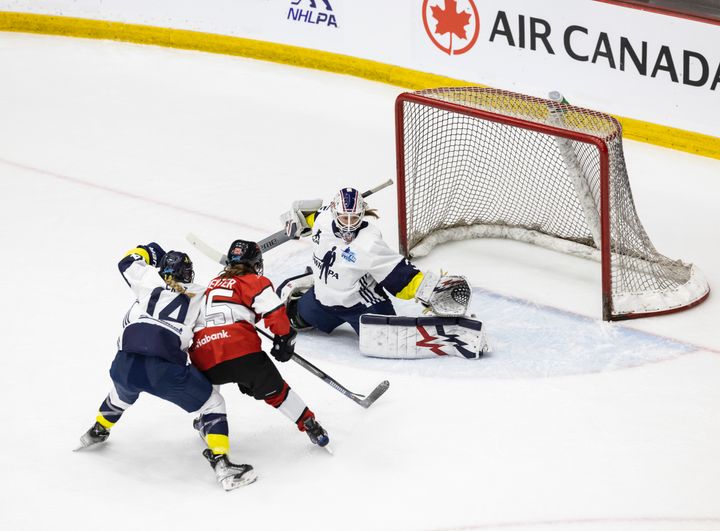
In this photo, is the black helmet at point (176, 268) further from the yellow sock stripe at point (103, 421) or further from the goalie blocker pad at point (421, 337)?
the goalie blocker pad at point (421, 337)

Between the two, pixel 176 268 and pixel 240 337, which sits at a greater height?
pixel 176 268

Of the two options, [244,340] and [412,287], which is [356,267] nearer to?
[412,287]

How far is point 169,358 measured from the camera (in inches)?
150

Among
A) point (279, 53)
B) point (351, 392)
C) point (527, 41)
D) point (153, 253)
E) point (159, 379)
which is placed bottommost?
point (351, 392)

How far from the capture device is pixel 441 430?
419 cm

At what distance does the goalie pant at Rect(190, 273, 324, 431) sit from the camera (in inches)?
154

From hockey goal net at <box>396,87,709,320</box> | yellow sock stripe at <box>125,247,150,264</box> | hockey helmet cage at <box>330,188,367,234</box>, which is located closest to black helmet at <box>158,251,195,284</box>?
yellow sock stripe at <box>125,247,150,264</box>

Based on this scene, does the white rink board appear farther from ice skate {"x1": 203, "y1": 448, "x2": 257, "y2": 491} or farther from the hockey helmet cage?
ice skate {"x1": 203, "y1": 448, "x2": 257, "y2": 491}

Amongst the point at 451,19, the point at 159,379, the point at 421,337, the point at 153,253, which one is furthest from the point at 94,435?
the point at 451,19

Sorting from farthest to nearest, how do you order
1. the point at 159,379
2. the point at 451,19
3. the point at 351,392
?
the point at 451,19 < the point at 351,392 < the point at 159,379

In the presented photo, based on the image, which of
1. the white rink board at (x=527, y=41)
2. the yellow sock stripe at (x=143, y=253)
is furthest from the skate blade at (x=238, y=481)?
the white rink board at (x=527, y=41)

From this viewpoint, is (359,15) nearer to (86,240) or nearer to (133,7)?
(133,7)

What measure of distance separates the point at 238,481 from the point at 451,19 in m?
3.77

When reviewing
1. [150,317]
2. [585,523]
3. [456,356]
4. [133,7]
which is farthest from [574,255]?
[133,7]
